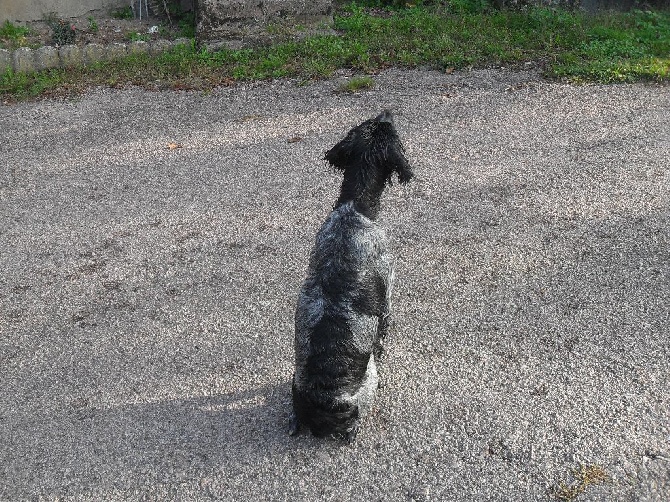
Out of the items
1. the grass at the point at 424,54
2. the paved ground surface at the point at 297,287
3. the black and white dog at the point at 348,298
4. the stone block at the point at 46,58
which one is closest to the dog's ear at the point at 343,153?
the black and white dog at the point at 348,298

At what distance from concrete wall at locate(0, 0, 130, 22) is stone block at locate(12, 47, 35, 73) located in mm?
1944

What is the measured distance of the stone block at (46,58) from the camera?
10000 millimetres

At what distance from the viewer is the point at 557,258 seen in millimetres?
6070

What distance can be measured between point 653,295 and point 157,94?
21.2ft

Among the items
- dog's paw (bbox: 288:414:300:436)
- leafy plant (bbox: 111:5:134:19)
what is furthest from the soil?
dog's paw (bbox: 288:414:300:436)

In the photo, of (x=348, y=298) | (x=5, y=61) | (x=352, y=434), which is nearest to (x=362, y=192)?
(x=348, y=298)

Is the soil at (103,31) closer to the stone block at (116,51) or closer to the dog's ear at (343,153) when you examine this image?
the stone block at (116,51)

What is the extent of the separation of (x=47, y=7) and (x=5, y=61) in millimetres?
2136

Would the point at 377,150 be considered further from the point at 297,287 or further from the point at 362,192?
the point at 297,287

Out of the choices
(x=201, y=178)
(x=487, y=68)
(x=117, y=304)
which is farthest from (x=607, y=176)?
Answer: (x=117, y=304)

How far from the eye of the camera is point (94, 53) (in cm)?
1012

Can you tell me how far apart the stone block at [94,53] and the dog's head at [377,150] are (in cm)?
704

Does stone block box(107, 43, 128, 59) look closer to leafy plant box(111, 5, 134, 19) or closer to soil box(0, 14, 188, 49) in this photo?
soil box(0, 14, 188, 49)

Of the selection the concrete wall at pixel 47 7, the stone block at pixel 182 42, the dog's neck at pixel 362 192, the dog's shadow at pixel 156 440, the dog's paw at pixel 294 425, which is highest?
the concrete wall at pixel 47 7
